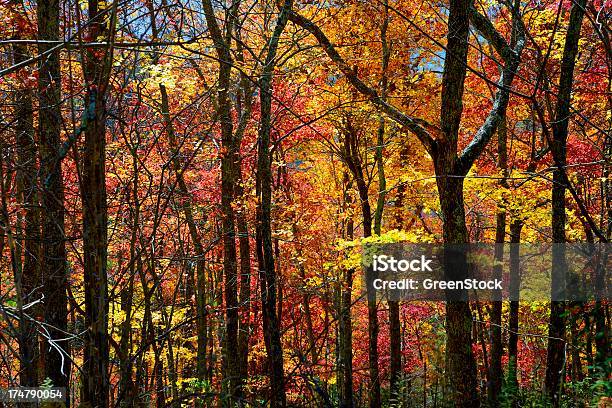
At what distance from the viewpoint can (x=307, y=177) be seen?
17.7 meters

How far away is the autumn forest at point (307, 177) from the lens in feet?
13.0

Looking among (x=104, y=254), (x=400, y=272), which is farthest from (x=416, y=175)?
(x=104, y=254)

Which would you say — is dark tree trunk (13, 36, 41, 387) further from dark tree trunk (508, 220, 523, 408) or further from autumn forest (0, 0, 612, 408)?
dark tree trunk (508, 220, 523, 408)

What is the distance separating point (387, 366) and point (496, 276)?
580 centimetres

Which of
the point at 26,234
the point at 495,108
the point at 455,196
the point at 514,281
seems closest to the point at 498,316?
the point at 514,281

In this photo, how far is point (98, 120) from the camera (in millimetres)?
1657

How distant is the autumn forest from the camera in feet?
13.0

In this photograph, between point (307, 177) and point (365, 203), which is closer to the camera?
point (365, 203)

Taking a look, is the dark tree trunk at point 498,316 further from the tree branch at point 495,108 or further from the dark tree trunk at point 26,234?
the dark tree trunk at point 26,234

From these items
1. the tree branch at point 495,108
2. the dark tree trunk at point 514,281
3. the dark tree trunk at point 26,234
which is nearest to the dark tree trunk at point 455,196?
the tree branch at point 495,108

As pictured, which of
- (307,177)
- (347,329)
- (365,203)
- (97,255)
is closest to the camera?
(97,255)

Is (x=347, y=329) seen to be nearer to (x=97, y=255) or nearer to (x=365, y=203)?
(x=365, y=203)

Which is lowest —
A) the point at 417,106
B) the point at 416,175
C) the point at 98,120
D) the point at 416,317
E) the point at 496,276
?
the point at 416,317

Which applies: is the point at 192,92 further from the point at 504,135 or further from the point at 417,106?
the point at 504,135
